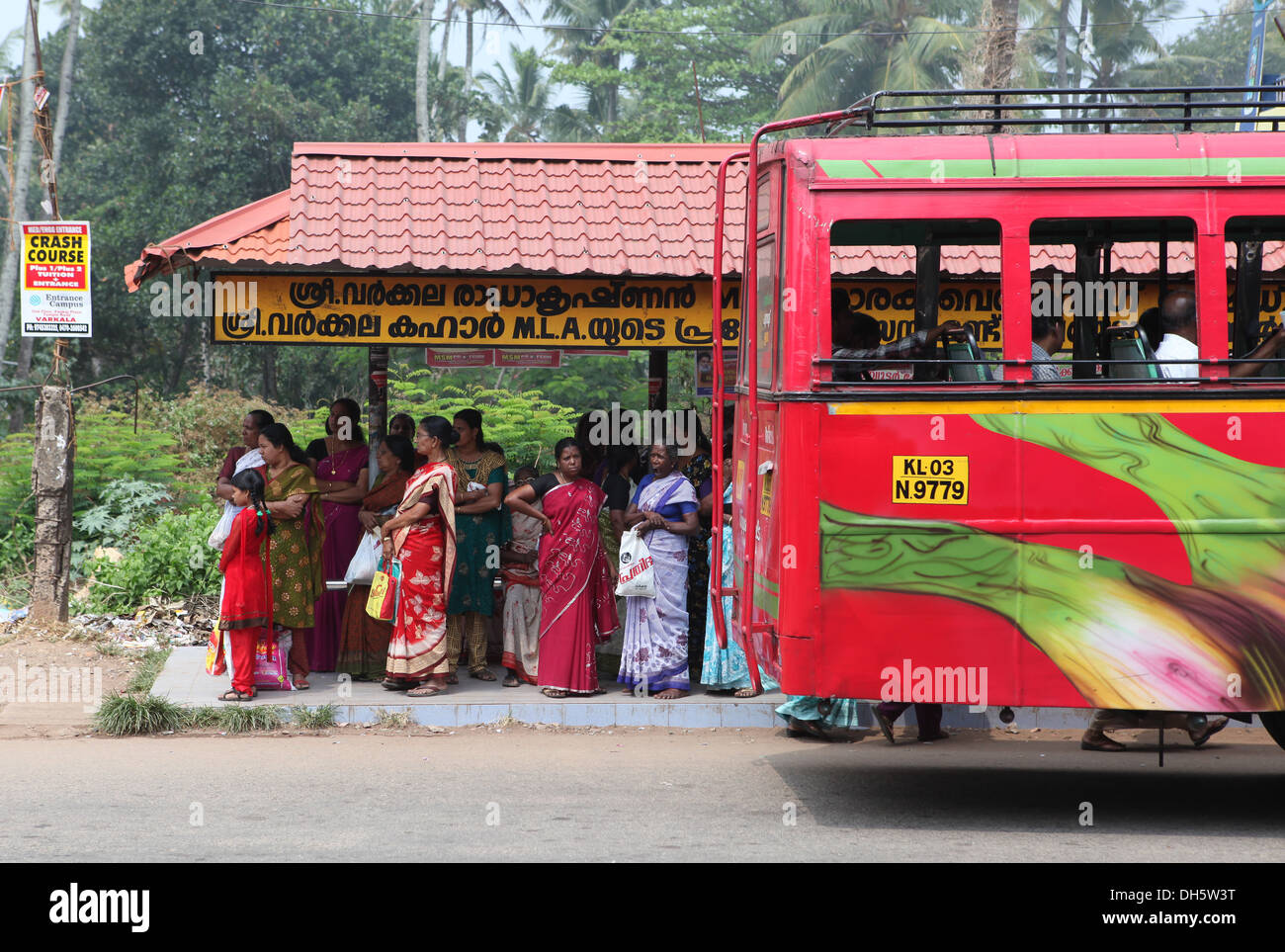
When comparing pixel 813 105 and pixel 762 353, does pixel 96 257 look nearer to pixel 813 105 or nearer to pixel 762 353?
pixel 813 105

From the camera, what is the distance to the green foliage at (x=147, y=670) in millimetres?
8930

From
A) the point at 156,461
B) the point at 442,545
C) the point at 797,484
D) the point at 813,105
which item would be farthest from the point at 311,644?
the point at 813,105

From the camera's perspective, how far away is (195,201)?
25.7 m

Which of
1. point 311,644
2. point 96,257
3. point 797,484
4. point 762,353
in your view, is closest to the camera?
point 797,484

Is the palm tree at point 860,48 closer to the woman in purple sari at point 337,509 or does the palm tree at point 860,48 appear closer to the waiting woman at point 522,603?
the woman in purple sari at point 337,509

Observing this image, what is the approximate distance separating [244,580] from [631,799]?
11.0ft

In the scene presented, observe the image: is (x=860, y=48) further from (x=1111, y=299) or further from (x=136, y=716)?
(x=136, y=716)

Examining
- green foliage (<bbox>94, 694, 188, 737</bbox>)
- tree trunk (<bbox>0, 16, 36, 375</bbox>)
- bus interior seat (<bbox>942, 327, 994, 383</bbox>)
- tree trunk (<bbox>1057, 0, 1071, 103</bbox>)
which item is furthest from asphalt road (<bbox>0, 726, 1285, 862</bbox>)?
tree trunk (<bbox>1057, 0, 1071, 103</bbox>)

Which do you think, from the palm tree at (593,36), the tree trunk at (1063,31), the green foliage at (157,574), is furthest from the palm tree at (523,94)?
the green foliage at (157,574)

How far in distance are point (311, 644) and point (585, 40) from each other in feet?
103

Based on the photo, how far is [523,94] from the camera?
37656 mm

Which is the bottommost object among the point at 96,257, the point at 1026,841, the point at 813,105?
the point at 1026,841

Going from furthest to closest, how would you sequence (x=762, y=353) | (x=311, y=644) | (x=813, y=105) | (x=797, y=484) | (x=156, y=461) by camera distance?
1. (x=813, y=105)
2. (x=156, y=461)
3. (x=311, y=644)
4. (x=762, y=353)
5. (x=797, y=484)

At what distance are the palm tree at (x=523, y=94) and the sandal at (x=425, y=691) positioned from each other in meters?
30.5
